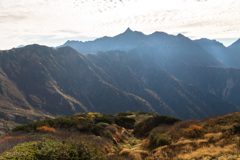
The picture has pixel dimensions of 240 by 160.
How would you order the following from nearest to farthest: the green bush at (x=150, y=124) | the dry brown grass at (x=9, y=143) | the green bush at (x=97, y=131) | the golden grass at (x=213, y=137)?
the dry brown grass at (x=9, y=143) → the golden grass at (x=213, y=137) → the green bush at (x=97, y=131) → the green bush at (x=150, y=124)

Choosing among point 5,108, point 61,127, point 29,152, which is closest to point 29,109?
point 5,108

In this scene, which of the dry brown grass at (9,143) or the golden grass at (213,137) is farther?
the golden grass at (213,137)

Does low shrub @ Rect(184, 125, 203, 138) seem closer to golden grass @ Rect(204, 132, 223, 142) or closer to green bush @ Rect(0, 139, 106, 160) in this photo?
golden grass @ Rect(204, 132, 223, 142)

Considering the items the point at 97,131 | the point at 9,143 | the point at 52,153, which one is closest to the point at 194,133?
the point at 97,131

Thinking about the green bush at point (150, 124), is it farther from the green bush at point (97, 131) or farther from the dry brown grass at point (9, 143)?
the dry brown grass at point (9, 143)

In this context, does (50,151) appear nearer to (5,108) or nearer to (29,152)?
(29,152)

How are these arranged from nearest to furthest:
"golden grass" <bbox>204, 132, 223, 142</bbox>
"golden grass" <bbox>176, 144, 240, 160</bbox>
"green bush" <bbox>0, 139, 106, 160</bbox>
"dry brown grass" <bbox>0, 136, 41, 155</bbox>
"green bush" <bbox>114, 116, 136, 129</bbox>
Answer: "green bush" <bbox>0, 139, 106, 160</bbox>
"golden grass" <bbox>176, 144, 240, 160</bbox>
"dry brown grass" <bbox>0, 136, 41, 155</bbox>
"golden grass" <bbox>204, 132, 223, 142</bbox>
"green bush" <bbox>114, 116, 136, 129</bbox>

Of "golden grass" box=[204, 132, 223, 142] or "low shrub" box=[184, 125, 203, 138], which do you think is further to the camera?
"low shrub" box=[184, 125, 203, 138]

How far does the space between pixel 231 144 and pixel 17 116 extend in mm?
217960

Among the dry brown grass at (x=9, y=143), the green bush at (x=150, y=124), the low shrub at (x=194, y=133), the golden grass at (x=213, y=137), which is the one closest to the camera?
the dry brown grass at (x=9, y=143)

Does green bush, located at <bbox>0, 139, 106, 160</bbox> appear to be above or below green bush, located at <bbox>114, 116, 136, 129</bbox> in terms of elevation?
above

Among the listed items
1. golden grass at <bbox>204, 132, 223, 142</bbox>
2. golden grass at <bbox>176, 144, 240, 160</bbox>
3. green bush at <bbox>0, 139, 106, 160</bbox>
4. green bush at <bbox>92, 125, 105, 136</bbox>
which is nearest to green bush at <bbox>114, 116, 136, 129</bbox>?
green bush at <bbox>92, 125, 105, 136</bbox>

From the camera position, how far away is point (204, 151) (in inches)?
463

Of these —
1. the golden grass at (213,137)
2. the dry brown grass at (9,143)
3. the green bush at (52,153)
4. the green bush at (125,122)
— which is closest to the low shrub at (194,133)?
the golden grass at (213,137)
